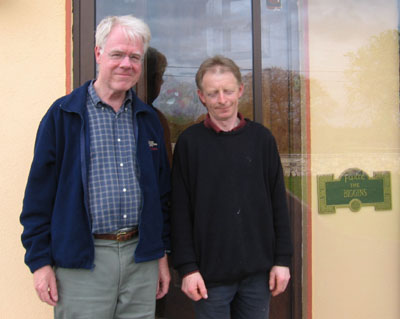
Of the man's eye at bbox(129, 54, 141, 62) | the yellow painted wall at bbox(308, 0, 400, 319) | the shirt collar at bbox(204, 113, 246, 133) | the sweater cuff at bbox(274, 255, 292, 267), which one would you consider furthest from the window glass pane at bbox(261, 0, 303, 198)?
the man's eye at bbox(129, 54, 141, 62)

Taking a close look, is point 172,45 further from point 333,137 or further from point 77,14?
point 333,137

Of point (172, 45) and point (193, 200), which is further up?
point (172, 45)

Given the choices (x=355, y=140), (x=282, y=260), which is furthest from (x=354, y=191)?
(x=282, y=260)

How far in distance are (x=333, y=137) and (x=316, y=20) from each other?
819mm

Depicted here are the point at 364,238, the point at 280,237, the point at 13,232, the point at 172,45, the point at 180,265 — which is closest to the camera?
the point at 180,265

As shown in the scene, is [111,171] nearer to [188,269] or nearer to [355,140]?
[188,269]

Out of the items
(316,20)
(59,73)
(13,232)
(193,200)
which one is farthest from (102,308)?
(316,20)

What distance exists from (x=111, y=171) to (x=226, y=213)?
548mm

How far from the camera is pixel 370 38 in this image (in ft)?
7.71

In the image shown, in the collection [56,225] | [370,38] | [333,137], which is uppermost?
[370,38]

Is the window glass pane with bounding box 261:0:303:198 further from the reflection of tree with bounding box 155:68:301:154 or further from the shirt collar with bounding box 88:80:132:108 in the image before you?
the shirt collar with bounding box 88:80:132:108

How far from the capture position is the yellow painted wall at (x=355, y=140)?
229 centimetres

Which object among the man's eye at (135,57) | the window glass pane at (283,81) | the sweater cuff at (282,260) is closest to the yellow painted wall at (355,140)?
the window glass pane at (283,81)

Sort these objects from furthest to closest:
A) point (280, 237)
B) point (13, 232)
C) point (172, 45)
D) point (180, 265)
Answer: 1. point (172, 45)
2. point (13, 232)
3. point (280, 237)
4. point (180, 265)
